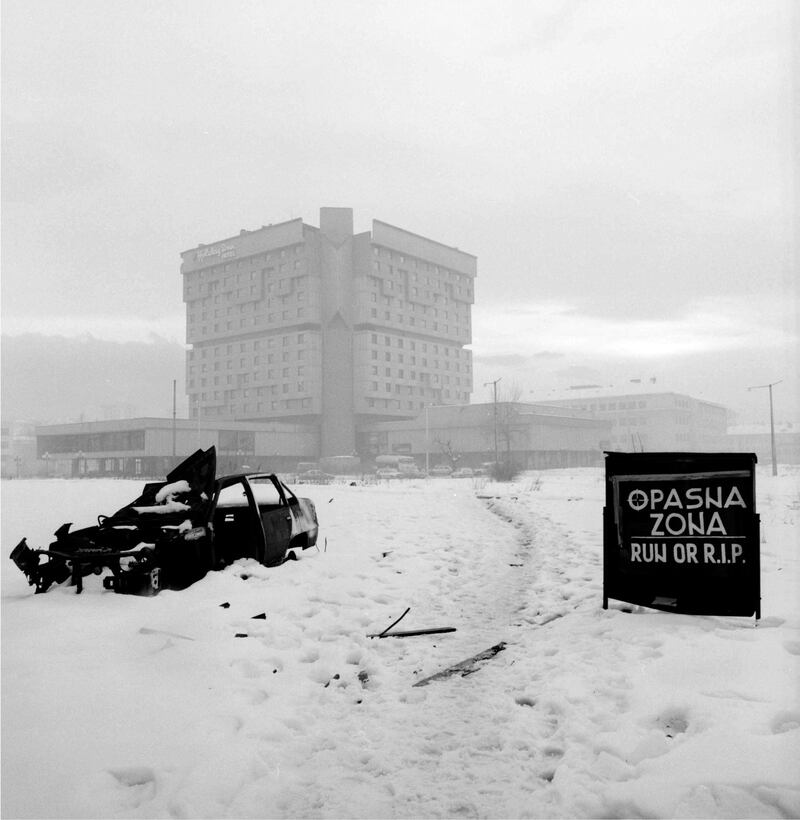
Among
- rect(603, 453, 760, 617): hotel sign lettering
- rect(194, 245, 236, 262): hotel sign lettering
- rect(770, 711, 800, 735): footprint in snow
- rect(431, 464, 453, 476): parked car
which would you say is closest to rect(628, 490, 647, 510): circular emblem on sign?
rect(603, 453, 760, 617): hotel sign lettering

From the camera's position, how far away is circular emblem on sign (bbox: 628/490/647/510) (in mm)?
6207

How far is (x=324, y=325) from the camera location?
9744 cm

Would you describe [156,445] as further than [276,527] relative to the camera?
Yes

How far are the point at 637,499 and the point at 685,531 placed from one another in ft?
1.72

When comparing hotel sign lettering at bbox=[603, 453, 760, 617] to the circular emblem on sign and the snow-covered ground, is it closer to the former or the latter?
the circular emblem on sign

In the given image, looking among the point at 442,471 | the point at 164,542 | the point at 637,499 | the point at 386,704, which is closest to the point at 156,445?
the point at 442,471

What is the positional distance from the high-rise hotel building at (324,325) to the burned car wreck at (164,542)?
282 feet

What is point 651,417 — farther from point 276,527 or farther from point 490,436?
point 276,527

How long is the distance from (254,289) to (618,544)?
10186cm

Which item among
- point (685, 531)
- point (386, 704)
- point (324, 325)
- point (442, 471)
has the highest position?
point (324, 325)

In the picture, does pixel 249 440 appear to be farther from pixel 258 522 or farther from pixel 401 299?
pixel 258 522

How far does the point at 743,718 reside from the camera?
12.9ft

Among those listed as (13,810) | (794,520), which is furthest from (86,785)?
(794,520)

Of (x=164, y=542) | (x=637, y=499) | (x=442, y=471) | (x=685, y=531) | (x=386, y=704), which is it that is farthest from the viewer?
(x=442, y=471)
